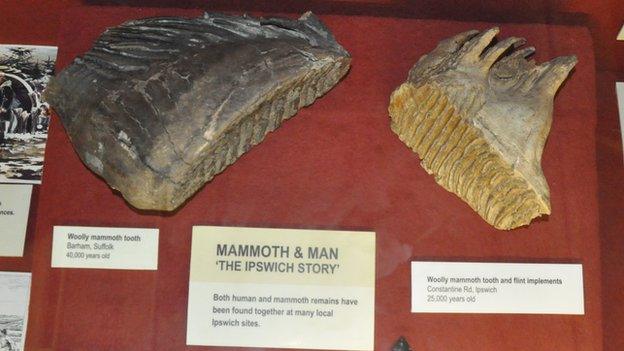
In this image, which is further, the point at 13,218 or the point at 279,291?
the point at 13,218

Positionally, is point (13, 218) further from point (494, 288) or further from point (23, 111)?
point (494, 288)

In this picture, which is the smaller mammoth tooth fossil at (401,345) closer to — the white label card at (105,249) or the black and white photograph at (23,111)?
the white label card at (105,249)

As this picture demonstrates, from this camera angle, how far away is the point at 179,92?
4.83 feet

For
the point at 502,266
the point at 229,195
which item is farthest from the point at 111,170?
the point at 502,266

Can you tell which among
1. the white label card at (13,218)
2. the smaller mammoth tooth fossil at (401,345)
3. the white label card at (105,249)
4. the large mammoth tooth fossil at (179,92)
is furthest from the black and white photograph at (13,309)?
the smaller mammoth tooth fossil at (401,345)

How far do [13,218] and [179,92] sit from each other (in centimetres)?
66

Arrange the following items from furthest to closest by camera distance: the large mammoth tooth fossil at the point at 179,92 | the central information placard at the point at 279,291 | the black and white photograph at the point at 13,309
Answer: the black and white photograph at the point at 13,309 → the central information placard at the point at 279,291 → the large mammoth tooth fossil at the point at 179,92

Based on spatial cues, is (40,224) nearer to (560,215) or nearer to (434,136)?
(434,136)

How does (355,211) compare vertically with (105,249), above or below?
above

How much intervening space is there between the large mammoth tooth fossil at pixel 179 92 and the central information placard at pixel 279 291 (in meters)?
0.19

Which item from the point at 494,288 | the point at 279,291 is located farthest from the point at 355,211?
the point at 494,288

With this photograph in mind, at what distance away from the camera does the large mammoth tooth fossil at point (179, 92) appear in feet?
4.74

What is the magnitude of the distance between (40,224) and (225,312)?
536mm

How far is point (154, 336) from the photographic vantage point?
5.33 feet
